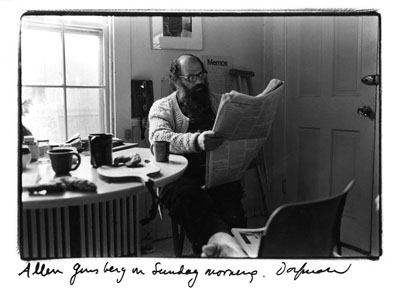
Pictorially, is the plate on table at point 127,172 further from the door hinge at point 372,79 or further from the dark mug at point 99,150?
the door hinge at point 372,79

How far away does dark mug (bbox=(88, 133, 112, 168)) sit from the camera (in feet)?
3.44

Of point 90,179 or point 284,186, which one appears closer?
point 90,179

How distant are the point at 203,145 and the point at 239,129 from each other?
0.10m

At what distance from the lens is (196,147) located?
106 cm

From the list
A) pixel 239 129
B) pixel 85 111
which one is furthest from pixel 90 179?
pixel 239 129

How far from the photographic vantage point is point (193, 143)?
1056mm

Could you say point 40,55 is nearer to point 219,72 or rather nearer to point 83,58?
point 83,58

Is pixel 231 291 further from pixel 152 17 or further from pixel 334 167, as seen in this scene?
pixel 152 17

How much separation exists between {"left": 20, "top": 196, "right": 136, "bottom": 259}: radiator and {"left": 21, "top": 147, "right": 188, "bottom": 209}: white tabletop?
0.03 meters

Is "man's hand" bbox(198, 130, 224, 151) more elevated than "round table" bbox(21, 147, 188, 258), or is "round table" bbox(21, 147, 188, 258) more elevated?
"man's hand" bbox(198, 130, 224, 151)

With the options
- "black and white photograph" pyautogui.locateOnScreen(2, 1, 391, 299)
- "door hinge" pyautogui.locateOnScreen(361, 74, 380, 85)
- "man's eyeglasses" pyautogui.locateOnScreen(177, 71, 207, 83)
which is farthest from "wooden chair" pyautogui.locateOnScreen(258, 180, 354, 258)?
"man's eyeglasses" pyautogui.locateOnScreen(177, 71, 207, 83)

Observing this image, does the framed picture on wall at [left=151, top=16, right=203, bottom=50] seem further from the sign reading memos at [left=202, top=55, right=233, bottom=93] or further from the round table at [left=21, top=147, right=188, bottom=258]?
the round table at [left=21, top=147, right=188, bottom=258]
